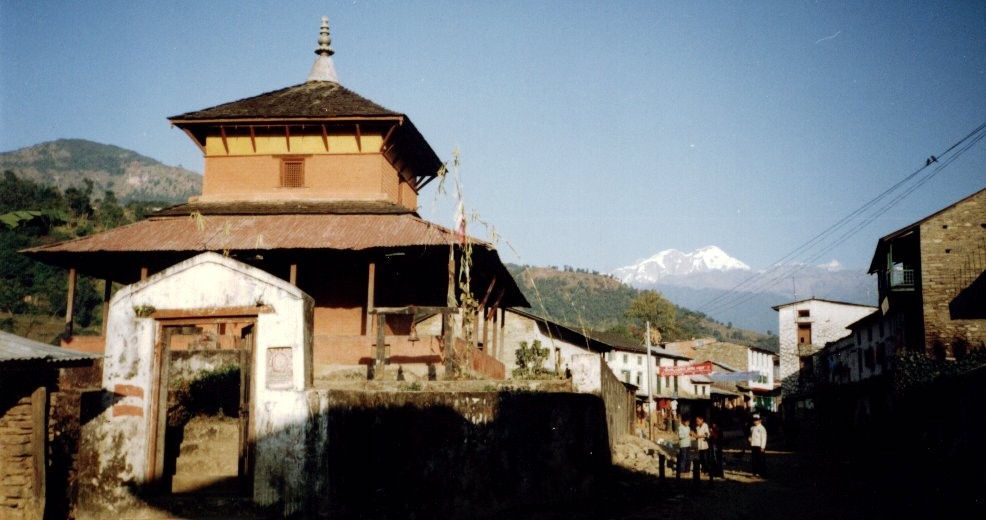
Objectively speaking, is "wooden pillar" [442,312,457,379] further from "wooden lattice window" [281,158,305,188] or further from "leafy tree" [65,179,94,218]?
"leafy tree" [65,179,94,218]

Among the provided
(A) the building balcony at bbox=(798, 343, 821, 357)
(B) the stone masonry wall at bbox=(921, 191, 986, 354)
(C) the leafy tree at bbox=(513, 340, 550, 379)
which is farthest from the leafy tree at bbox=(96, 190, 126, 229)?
(B) the stone masonry wall at bbox=(921, 191, 986, 354)

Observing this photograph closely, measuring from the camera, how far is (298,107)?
72.0 feet

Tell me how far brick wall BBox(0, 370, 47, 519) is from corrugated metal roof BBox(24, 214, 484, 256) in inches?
296

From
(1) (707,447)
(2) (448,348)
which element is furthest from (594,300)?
(2) (448,348)

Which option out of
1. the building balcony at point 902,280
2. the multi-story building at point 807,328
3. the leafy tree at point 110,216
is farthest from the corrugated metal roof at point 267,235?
the leafy tree at point 110,216

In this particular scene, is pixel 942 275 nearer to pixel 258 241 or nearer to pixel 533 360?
pixel 533 360

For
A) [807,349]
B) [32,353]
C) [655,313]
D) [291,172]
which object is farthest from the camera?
[655,313]

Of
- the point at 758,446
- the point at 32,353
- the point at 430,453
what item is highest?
the point at 32,353

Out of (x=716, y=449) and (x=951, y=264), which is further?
(x=951, y=264)

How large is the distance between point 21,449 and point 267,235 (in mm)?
9528

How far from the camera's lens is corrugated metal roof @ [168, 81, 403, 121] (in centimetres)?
2100

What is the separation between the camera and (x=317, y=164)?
2170 centimetres

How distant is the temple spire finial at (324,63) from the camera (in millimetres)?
25812

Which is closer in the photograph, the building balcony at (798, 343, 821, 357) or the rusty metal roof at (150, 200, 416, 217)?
the rusty metal roof at (150, 200, 416, 217)
